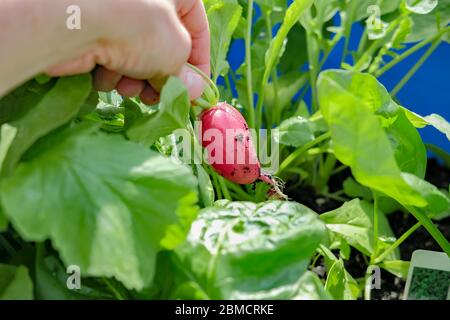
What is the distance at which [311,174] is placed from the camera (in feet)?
3.72

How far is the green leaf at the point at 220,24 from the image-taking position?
32.2 inches

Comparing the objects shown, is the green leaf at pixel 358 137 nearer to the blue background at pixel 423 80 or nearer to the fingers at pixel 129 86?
the fingers at pixel 129 86

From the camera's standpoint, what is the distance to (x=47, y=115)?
0.54 meters

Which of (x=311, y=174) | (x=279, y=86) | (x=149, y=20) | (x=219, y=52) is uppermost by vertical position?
(x=149, y=20)

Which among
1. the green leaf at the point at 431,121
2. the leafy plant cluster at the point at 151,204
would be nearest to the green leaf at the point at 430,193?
the leafy plant cluster at the point at 151,204

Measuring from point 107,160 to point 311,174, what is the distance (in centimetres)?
67

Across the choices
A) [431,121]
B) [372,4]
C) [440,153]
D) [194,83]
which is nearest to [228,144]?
[194,83]

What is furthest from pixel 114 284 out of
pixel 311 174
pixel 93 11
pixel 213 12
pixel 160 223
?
pixel 311 174

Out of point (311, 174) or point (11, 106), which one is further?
point (311, 174)

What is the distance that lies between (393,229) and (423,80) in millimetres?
257

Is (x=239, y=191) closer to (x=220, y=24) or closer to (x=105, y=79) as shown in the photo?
(x=220, y=24)

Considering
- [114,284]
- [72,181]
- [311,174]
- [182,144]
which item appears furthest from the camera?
[311,174]

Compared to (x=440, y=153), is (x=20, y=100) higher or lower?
higher
